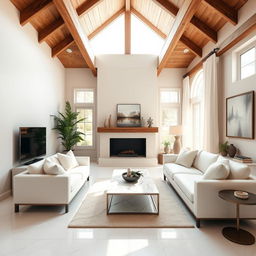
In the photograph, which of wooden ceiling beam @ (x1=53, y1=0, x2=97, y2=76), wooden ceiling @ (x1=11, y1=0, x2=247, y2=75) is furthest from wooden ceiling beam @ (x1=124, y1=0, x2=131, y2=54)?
wooden ceiling beam @ (x1=53, y1=0, x2=97, y2=76)

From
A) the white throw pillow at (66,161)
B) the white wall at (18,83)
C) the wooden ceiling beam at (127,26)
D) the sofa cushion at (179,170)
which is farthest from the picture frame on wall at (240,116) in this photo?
the white wall at (18,83)

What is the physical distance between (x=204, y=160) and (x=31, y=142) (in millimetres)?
3938

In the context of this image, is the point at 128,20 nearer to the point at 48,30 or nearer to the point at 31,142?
the point at 48,30

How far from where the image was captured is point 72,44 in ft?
19.6

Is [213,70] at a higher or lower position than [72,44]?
lower

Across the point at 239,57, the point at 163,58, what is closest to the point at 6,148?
the point at 163,58

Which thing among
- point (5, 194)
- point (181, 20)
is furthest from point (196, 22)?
point (5, 194)

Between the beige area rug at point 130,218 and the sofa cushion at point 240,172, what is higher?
the sofa cushion at point 240,172

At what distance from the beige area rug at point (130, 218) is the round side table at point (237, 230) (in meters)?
0.47

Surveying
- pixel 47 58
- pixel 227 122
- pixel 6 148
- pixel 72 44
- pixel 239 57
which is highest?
pixel 72 44

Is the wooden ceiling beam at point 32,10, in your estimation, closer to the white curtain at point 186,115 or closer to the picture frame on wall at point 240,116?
the picture frame on wall at point 240,116

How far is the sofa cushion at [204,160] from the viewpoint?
144 inches

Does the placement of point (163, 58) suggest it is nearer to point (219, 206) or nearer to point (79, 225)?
point (219, 206)

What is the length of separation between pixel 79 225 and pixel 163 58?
17.0 feet
